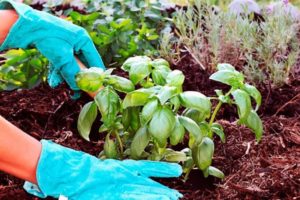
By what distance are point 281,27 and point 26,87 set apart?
44.2 inches

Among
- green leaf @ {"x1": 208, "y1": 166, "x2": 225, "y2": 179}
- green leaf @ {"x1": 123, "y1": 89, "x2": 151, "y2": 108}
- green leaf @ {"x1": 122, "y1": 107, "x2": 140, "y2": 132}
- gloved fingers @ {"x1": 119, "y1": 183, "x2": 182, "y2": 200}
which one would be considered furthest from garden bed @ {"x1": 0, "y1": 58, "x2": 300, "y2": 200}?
green leaf @ {"x1": 123, "y1": 89, "x2": 151, "y2": 108}

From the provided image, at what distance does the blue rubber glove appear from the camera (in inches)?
90.0

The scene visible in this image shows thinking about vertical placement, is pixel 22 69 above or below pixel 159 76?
below

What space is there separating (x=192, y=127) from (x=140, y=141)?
0.53ft

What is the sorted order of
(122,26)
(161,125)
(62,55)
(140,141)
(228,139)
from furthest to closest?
(122,26)
(228,139)
(62,55)
(140,141)
(161,125)

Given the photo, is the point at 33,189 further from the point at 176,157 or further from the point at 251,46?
the point at 251,46


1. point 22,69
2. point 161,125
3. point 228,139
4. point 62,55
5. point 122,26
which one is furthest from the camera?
point 122,26

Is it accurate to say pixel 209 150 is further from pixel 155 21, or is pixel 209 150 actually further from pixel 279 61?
pixel 155 21

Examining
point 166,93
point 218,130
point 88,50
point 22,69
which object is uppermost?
point 166,93

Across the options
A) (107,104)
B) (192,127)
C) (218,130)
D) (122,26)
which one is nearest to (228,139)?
(218,130)

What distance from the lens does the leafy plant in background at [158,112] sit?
76.4 inches

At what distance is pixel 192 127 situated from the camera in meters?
1.97

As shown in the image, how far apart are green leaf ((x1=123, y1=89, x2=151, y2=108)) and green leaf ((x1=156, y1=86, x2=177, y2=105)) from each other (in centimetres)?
6

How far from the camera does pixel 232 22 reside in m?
3.04
